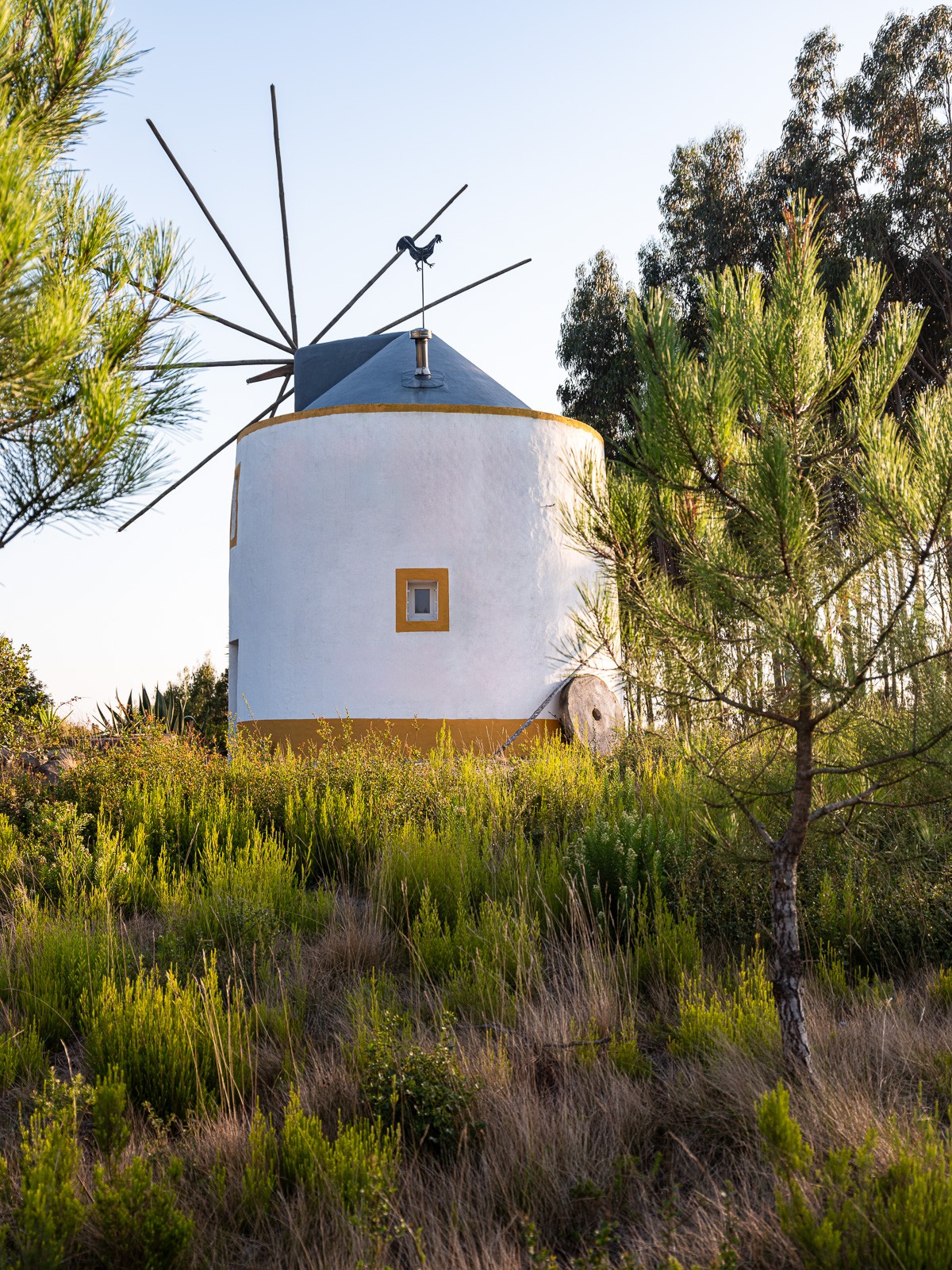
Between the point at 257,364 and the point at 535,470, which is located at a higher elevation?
the point at 257,364

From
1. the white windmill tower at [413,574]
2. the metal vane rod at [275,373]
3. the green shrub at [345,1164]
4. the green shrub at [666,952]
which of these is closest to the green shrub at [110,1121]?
the green shrub at [345,1164]

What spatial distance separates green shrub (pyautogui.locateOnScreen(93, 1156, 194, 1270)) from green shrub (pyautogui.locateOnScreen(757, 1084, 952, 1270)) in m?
1.68

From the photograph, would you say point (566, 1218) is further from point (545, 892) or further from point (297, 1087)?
point (545, 892)

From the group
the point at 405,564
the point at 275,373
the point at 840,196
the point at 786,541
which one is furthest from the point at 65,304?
the point at 840,196

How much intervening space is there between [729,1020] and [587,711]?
8966 millimetres

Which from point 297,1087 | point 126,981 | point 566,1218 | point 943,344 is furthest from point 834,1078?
point 943,344

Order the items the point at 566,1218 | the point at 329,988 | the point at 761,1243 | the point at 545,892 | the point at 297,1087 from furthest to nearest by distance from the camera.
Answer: the point at 545,892
the point at 329,988
the point at 297,1087
the point at 566,1218
the point at 761,1243

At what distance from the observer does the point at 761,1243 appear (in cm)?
270

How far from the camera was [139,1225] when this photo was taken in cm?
284

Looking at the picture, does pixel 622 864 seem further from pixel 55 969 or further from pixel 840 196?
pixel 840 196

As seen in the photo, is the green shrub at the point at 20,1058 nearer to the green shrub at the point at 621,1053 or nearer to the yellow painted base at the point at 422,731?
the green shrub at the point at 621,1053

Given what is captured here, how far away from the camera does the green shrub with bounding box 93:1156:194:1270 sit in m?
2.80

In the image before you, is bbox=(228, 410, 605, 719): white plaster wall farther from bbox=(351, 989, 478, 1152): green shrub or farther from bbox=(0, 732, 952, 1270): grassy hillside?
bbox=(351, 989, 478, 1152): green shrub

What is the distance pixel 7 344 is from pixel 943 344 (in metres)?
18.8
